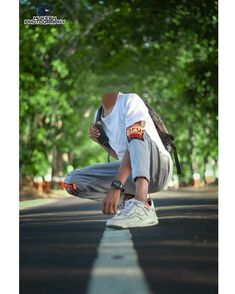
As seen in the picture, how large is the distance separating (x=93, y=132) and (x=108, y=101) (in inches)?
6.8

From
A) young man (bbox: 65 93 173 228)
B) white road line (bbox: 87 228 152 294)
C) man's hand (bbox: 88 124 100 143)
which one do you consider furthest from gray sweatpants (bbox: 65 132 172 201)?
white road line (bbox: 87 228 152 294)

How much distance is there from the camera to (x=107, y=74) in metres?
4.23

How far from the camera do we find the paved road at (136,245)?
3.89 metres

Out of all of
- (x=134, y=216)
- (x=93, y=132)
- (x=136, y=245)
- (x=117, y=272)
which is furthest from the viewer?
(x=93, y=132)

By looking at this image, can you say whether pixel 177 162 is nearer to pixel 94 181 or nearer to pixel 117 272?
pixel 94 181

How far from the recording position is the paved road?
389 centimetres

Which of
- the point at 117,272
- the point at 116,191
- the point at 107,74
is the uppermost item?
the point at 107,74

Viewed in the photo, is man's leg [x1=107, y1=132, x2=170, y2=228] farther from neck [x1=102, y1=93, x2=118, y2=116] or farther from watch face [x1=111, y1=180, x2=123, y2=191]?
neck [x1=102, y1=93, x2=118, y2=116]

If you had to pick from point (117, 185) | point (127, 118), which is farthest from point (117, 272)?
point (127, 118)

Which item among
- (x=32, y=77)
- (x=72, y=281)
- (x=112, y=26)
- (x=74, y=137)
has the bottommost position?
(x=72, y=281)
